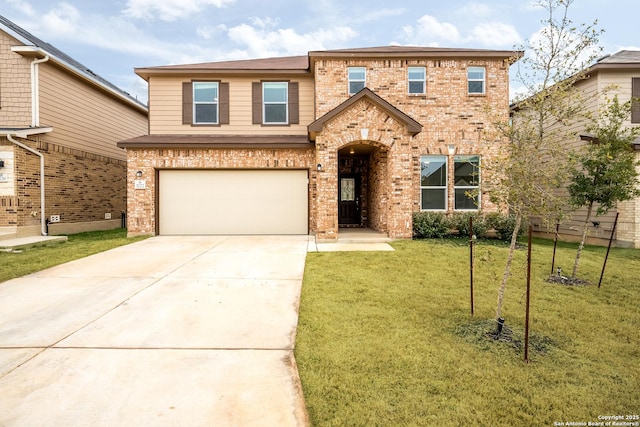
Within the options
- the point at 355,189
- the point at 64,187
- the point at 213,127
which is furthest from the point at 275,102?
the point at 64,187

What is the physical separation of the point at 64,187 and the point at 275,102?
8773mm

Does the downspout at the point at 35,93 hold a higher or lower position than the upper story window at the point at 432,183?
higher

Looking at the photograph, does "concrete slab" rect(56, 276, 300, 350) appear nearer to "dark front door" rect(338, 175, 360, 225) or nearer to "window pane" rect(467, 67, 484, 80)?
"dark front door" rect(338, 175, 360, 225)

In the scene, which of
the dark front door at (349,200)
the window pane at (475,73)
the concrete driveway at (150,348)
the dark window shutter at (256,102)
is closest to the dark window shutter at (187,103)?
the dark window shutter at (256,102)

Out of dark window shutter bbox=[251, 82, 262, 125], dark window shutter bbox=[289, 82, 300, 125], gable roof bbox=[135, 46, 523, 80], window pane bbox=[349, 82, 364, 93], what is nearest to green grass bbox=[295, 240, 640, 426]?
window pane bbox=[349, 82, 364, 93]

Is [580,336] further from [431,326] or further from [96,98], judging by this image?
[96,98]

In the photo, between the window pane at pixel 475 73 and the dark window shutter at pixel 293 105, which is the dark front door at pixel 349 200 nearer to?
the dark window shutter at pixel 293 105

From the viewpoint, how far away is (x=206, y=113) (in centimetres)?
1321

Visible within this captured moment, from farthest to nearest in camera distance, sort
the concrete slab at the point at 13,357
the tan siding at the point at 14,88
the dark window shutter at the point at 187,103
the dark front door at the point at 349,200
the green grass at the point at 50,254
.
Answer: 1. the dark front door at the point at 349,200
2. the dark window shutter at the point at 187,103
3. the tan siding at the point at 14,88
4. the green grass at the point at 50,254
5. the concrete slab at the point at 13,357

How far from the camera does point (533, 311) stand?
15.4ft

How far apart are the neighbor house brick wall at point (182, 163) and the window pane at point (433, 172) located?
403cm

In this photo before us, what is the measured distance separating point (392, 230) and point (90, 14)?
69.6 ft

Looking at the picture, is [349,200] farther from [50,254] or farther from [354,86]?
[50,254]

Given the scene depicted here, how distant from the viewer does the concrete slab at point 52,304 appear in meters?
3.91
